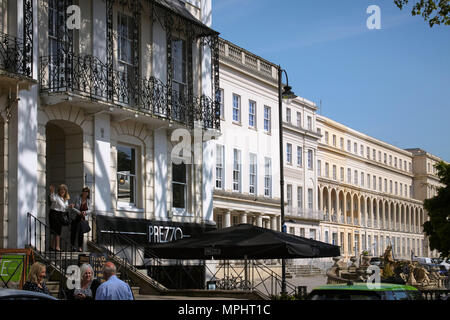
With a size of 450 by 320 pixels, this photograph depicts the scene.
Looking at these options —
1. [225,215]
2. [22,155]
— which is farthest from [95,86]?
[225,215]

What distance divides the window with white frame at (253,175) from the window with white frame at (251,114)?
193cm

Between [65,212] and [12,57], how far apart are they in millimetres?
4172

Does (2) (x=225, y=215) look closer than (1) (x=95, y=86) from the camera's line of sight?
No

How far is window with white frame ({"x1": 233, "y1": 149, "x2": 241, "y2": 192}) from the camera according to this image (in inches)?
1866

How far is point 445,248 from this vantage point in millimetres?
38500

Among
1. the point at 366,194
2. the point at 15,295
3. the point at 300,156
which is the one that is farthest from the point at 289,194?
the point at 15,295

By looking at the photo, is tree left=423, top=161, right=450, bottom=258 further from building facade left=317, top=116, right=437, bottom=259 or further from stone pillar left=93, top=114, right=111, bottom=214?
building facade left=317, top=116, right=437, bottom=259

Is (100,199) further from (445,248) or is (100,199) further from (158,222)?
(445,248)

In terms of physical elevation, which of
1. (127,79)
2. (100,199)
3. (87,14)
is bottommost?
(100,199)

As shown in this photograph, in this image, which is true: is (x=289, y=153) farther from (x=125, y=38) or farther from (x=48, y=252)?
(x=48, y=252)

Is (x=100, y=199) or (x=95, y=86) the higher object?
(x=95, y=86)

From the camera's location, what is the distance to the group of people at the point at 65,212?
1955 centimetres

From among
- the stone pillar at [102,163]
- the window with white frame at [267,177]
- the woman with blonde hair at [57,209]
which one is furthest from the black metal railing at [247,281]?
the window with white frame at [267,177]

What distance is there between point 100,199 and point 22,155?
3.63 metres
